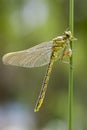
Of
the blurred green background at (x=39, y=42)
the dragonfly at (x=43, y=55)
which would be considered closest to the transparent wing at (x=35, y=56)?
the dragonfly at (x=43, y=55)

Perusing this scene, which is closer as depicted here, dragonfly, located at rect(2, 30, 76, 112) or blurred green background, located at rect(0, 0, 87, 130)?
dragonfly, located at rect(2, 30, 76, 112)

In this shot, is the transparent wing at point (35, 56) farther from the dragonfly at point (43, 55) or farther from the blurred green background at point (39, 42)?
the blurred green background at point (39, 42)

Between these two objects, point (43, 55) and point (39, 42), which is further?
point (39, 42)

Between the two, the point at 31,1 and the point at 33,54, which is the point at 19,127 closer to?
the point at 31,1

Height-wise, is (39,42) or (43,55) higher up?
(39,42)

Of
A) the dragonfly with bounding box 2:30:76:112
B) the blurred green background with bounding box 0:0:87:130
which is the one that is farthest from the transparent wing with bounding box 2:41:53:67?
the blurred green background with bounding box 0:0:87:130

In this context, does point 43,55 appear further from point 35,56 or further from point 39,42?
point 39,42

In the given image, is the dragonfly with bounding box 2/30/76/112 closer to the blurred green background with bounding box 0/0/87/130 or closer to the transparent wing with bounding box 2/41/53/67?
the transparent wing with bounding box 2/41/53/67

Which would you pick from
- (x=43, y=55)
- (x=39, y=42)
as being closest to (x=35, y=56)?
(x=43, y=55)
